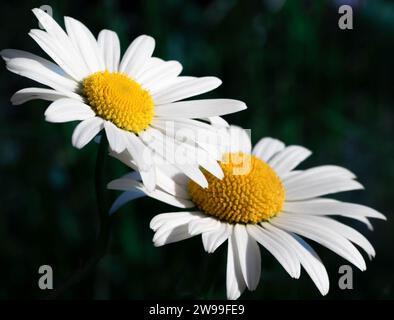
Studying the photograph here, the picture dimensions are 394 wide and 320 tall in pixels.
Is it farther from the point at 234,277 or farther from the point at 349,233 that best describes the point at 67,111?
the point at 349,233

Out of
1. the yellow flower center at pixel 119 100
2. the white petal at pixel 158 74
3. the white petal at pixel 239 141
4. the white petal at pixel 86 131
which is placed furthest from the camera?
the white petal at pixel 239 141

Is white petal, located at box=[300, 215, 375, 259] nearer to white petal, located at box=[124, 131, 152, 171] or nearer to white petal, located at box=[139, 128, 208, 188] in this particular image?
white petal, located at box=[139, 128, 208, 188]

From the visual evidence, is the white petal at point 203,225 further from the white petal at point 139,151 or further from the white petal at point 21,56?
the white petal at point 21,56

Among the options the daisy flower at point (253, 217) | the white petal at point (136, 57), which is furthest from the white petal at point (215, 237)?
the white petal at point (136, 57)

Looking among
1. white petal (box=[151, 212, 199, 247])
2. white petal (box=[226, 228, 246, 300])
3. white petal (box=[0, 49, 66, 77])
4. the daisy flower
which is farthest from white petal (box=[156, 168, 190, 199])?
white petal (box=[0, 49, 66, 77])

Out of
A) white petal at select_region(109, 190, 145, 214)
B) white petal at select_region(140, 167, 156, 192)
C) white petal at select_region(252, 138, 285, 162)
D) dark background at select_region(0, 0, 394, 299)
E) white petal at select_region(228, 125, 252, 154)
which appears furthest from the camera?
dark background at select_region(0, 0, 394, 299)
